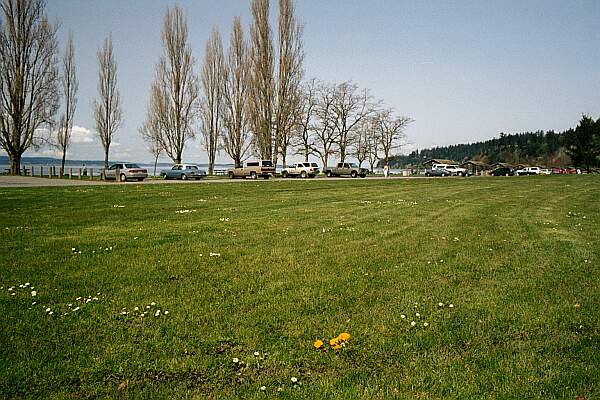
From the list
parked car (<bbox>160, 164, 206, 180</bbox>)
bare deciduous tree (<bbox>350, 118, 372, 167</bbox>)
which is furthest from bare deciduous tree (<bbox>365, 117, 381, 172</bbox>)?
parked car (<bbox>160, 164, 206, 180</bbox>)

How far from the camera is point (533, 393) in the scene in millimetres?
3521

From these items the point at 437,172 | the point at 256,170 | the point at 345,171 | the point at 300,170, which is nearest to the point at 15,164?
the point at 256,170

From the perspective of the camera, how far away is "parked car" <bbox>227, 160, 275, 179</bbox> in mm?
50094

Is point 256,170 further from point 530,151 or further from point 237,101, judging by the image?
point 530,151

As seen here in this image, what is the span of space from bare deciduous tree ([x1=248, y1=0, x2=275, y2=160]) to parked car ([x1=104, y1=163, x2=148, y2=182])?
15.8 metres

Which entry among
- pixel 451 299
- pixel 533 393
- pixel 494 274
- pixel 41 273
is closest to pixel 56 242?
pixel 41 273

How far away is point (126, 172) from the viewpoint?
135 feet

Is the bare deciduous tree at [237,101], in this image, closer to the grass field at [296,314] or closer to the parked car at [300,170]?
the parked car at [300,170]

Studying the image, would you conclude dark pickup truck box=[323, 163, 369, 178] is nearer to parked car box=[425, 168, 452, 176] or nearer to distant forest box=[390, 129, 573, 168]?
parked car box=[425, 168, 452, 176]

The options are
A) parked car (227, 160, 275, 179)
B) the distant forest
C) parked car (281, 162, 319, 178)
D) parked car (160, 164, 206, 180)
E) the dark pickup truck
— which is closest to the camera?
parked car (160, 164, 206, 180)

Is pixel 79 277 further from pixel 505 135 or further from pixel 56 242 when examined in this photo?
pixel 505 135

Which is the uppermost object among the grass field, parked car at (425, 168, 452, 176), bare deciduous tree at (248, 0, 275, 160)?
bare deciduous tree at (248, 0, 275, 160)

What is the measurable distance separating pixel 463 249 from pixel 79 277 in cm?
683

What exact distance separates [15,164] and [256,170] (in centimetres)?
2488
